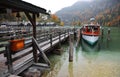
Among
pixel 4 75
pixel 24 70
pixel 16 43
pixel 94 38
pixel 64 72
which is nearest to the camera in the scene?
pixel 4 75

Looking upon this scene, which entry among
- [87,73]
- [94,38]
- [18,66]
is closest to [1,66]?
[18,66]

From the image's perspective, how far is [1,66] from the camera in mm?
6137

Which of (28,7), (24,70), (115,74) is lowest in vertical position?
(115,74)

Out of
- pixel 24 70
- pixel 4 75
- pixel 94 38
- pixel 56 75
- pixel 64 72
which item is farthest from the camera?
pixel 94 38

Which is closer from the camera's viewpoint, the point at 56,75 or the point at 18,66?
the point at 18,66

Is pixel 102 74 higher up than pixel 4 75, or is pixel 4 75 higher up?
pixel 4 75

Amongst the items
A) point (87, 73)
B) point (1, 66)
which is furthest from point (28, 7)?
point (87, 73)

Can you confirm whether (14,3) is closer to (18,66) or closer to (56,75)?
(18,66)

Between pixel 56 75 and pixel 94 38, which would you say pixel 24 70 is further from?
pixel 94 38

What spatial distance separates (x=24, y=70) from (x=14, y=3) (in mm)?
2731

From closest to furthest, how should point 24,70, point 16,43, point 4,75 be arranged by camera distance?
point 4,75
point 16,43
point 24,70

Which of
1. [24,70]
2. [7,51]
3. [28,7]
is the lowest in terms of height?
[24,70]

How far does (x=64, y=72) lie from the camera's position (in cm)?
935

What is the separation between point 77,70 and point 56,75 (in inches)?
64.5
